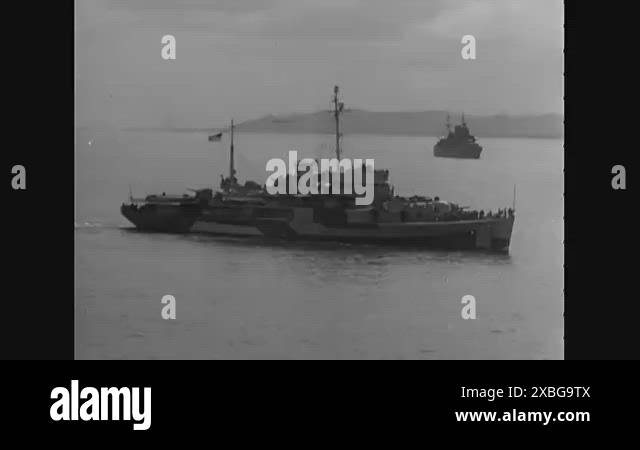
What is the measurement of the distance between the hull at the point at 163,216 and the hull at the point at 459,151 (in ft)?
5.08

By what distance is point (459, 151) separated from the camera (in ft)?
21.7

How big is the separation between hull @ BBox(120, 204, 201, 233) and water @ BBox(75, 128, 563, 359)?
7 cm

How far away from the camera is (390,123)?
6527 mm
